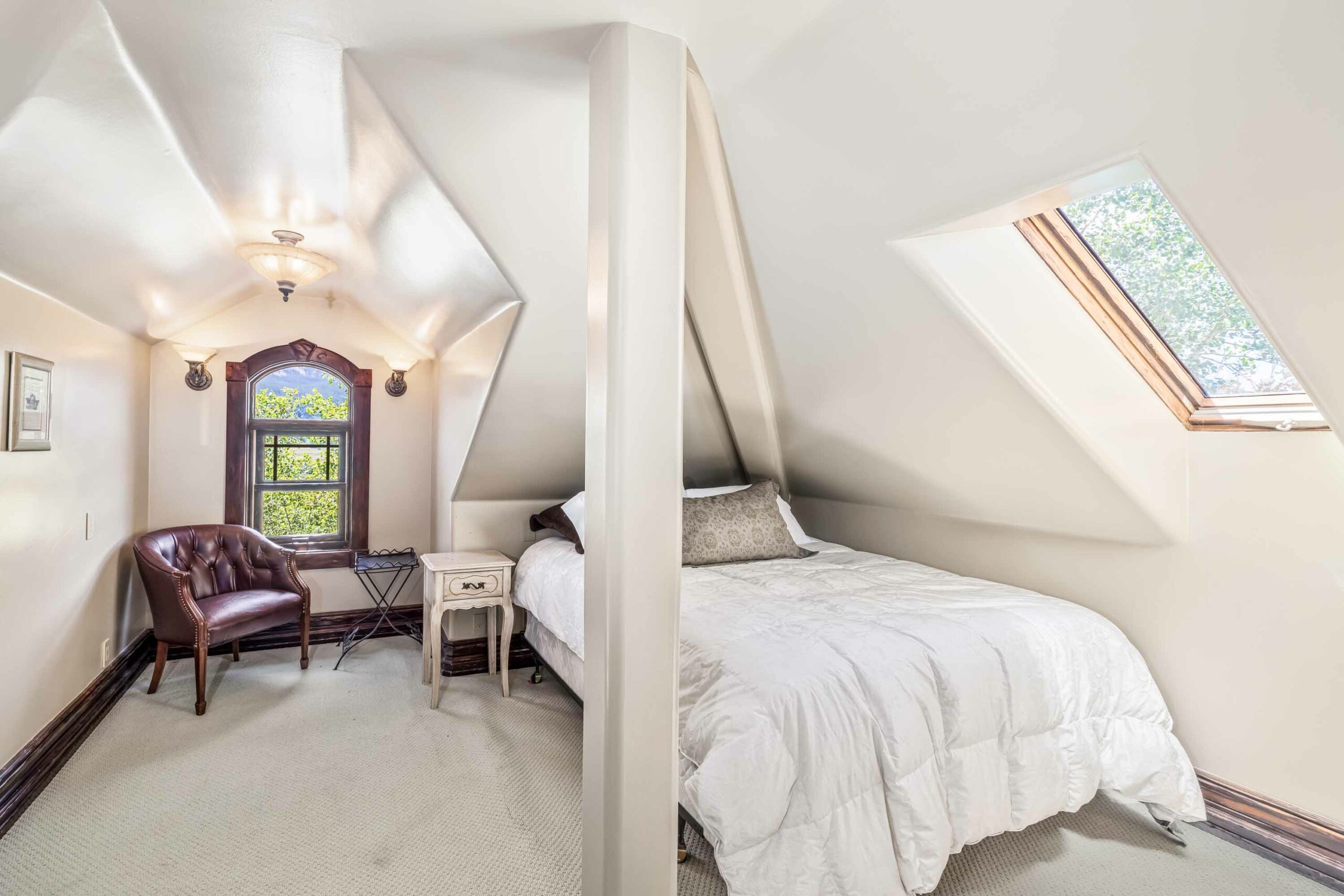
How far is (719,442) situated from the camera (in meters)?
3.82

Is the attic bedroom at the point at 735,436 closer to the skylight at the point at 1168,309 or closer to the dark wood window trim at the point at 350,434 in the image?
the skylight at the point at 1168,309

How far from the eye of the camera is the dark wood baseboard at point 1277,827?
207 centimetres

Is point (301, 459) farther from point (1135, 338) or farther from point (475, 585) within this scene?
point (1135, 338)

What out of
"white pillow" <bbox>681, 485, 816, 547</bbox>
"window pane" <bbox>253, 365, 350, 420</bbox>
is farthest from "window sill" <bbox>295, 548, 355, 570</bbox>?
"white pillow" <bbox>681, 485, 816, 547</bbox>

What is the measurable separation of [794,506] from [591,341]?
287 centimetres

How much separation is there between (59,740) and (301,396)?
2.38 metres

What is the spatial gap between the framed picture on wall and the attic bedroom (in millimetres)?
21

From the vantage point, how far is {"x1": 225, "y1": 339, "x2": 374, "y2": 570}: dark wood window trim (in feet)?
14.1

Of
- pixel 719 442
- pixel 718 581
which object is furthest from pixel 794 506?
pixel 718 581

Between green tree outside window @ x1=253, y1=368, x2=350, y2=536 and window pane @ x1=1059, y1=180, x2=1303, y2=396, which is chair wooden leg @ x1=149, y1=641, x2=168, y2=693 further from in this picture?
window pane @ x1=1059, y1=180, x2=1303, y2=396

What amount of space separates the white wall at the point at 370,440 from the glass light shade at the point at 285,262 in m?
1.56

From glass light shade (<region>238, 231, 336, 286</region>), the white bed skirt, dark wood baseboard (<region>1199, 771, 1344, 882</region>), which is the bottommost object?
dark wood baseboard (<region>1199, 771, 1344, 882</region>)

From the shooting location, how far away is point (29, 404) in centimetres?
245

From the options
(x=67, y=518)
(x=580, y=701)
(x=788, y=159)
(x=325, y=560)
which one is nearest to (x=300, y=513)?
(x=325, y=560)
